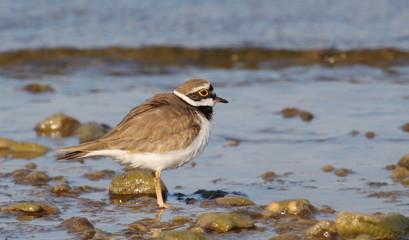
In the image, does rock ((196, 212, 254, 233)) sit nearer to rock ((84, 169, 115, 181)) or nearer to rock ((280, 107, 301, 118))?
rock ((84, 169, 115, 181))

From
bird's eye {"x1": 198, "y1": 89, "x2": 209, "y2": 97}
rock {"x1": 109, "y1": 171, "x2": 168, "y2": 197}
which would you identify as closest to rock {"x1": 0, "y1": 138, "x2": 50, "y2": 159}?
Answer: rock {"x1": 109, "y1": 171, "x2": 168, "y2": 197}

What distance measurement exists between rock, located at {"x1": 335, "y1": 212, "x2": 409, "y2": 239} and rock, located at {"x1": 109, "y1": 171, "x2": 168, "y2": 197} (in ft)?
6.59

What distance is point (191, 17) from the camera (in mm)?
15672

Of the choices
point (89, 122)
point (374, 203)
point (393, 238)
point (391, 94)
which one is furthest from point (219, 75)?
point (393, 238)

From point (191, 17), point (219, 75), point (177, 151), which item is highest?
point (191, 17)

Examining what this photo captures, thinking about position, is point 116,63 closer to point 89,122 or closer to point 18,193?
point 89,122

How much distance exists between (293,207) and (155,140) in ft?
4.43

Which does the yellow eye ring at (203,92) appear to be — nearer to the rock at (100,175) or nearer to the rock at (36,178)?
the rock at (100,175)

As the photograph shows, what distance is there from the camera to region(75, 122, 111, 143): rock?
344 inches

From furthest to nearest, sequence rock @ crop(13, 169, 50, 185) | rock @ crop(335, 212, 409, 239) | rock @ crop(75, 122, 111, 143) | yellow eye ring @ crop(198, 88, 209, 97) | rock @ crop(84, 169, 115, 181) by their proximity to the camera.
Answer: rock @ crop(75, 122, 111, 143)
rock @ crop(84, 169, 115, 181)
rock @ crop(13, 169, 50, 185)
yellow eye ring @ crop(198, 88, 209, 97)
rock @ crop(335, 212, 409, 239)

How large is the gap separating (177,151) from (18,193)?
4.86 feet

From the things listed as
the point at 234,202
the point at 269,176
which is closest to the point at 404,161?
the point at 269,176

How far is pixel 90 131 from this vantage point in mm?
8805

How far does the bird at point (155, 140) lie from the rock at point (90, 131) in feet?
6.96
